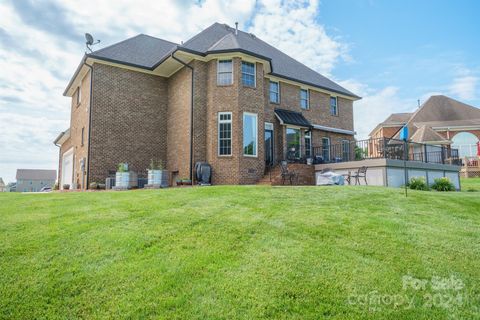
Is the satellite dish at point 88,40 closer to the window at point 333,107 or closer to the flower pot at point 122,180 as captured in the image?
the flower pot at point 122,180

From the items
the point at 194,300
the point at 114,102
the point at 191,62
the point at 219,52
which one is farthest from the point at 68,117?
the point at 194,300

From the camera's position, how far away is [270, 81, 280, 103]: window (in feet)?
58.0

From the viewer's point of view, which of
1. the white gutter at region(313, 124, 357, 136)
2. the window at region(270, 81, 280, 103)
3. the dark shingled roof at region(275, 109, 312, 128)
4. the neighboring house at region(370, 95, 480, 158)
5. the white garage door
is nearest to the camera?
the dark shingled roof at region(275, 109, 312, 128)

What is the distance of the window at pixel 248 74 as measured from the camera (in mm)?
14531

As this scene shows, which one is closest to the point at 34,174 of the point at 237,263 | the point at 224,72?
the point at 224,72

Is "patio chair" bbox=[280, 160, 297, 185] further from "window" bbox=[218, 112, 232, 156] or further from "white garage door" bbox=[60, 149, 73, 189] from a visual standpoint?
"white garage door" bbox=[60, 149, 73, 189]

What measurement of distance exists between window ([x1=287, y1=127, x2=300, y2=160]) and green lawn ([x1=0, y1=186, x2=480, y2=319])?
Answer: 10.3 m

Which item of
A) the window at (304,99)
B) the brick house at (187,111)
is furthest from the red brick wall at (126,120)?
the window at (304,99)

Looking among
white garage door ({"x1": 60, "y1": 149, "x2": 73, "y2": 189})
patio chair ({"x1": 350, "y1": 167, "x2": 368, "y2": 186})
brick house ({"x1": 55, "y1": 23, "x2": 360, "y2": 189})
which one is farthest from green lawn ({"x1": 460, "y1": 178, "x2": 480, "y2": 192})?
white garage door ({"x1": 60, "y1": 149, "x2": 73, "y2": 189})

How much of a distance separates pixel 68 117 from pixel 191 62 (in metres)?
12.4

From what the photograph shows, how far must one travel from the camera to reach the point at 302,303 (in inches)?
127

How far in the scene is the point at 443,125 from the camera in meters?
34.6

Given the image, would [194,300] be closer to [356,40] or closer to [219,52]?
[219,52]

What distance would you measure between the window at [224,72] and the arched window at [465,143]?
101 ft
